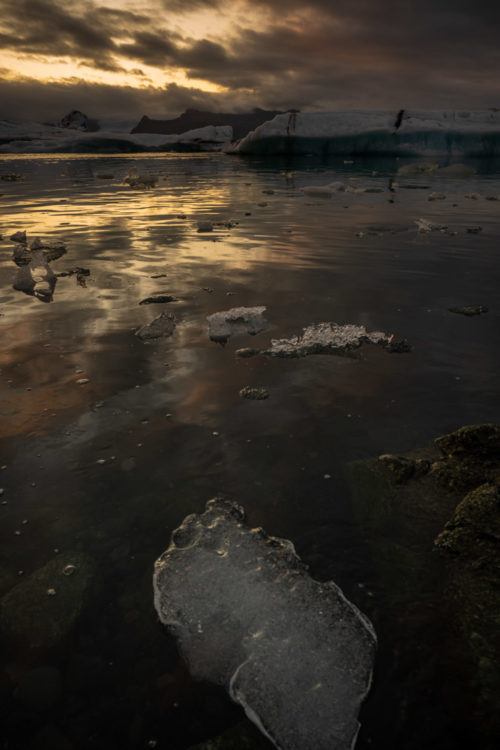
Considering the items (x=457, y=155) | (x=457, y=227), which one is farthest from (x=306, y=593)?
(x=457, y=155)

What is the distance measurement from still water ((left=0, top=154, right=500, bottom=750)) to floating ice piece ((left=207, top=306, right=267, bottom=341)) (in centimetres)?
15

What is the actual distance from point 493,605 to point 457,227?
10.2m

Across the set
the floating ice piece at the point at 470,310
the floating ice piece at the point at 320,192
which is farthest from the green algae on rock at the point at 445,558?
the floating ice piece at the point at 320,192

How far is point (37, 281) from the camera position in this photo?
607 centimetres

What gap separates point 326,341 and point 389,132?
150 ft

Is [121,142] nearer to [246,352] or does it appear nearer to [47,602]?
[246,352]

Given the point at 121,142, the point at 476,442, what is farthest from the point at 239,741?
the point at 121,142

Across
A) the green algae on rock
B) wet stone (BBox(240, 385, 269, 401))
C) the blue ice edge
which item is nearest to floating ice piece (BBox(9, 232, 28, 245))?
wet stone (BBox(240, 385, 269, 401))

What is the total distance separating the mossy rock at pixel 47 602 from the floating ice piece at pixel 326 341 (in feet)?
7.87

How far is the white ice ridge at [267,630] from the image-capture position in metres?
1.42

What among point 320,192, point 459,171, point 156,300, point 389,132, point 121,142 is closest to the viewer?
point 156,300

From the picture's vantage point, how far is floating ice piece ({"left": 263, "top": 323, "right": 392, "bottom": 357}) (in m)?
3.86

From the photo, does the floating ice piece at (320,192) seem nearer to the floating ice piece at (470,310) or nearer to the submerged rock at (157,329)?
the floating ice piece at (470,310)

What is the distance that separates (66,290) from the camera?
5637 mm
